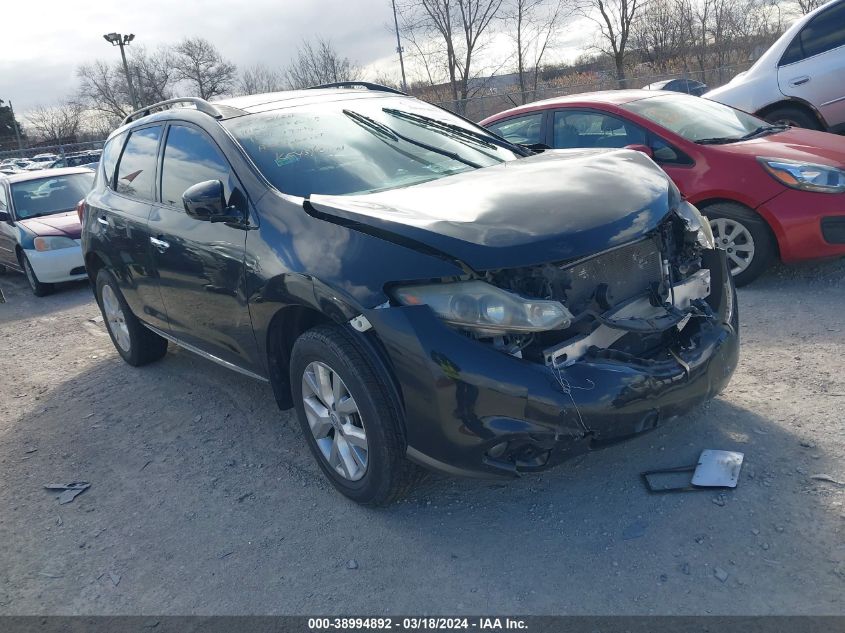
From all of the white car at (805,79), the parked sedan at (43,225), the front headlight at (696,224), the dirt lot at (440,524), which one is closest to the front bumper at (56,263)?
the parked sedan at (43,225)

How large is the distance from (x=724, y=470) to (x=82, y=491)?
323cm

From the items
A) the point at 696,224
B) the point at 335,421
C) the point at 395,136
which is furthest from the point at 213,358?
the point at 696,224

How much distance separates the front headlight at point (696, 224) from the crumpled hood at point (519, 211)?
178 mm

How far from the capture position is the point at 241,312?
3.59 metres

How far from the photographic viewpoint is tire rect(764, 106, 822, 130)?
8164 mm

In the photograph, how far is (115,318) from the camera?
18.5 feet

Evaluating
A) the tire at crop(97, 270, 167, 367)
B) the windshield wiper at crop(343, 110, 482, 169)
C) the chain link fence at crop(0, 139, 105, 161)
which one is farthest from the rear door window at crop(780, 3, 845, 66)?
the chain link fence at crop(0, 139, 105, 161)

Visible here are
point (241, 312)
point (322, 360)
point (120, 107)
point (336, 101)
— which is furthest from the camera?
point (120, 107)

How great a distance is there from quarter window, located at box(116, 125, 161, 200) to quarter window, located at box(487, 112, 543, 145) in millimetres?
3309

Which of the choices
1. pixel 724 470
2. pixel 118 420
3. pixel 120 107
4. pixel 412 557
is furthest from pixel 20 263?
pixel 120 107

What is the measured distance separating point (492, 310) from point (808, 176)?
372 cm

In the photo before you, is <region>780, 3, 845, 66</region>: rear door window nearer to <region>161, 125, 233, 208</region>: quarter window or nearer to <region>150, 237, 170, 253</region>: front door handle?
<region>161, 125, 233, 208</region>: quarter window

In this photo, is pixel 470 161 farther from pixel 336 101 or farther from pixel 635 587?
pixel 635 587

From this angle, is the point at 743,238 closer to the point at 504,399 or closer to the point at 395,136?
the point at 395,136
